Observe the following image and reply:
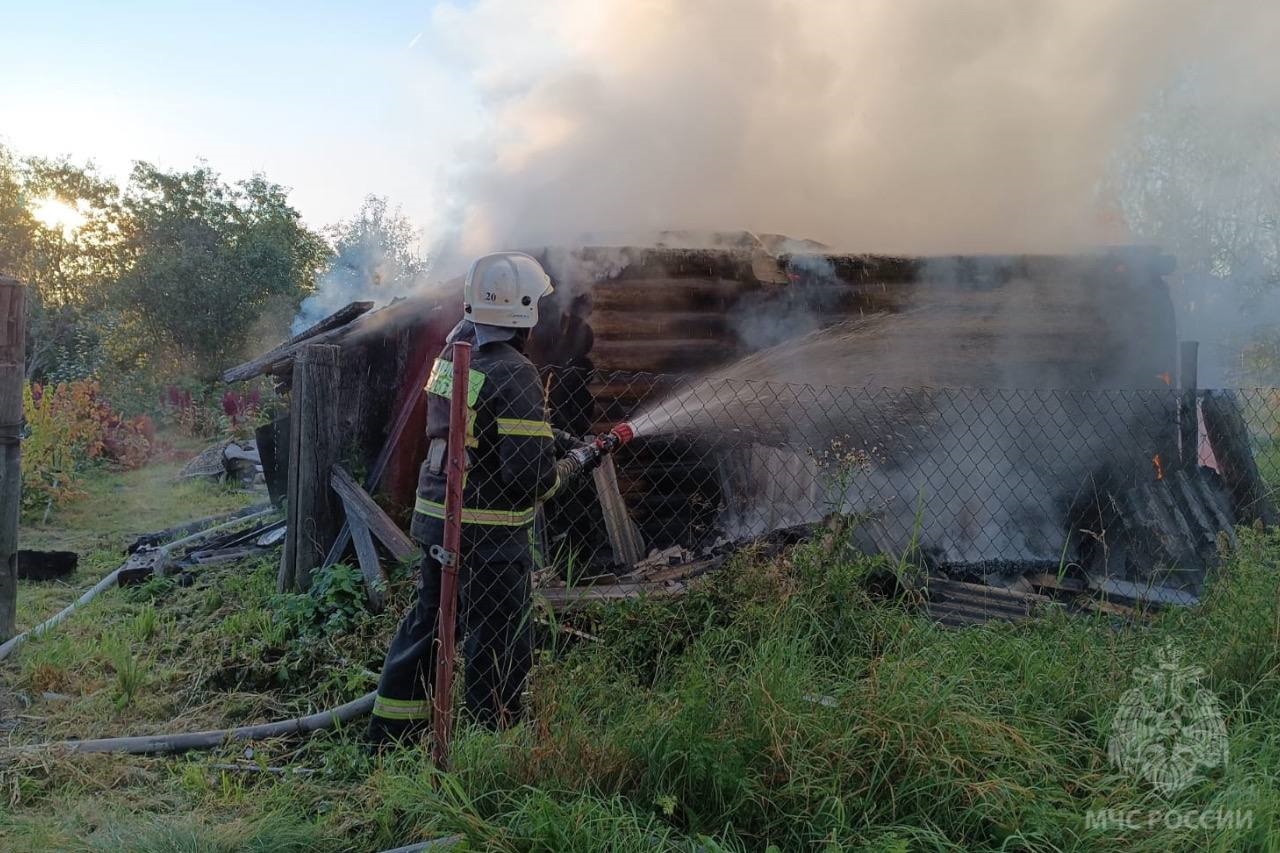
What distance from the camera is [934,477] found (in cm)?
638

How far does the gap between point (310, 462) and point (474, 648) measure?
2.74 meters

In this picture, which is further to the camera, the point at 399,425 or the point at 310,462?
the point at 399,425

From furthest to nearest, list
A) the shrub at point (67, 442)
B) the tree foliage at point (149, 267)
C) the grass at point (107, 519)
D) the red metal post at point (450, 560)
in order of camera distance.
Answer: the tree foliage at point (149, 267)
the shrub at point (67, 442)
the grass at point (107, 519)
the red metal post at point (450, 560)

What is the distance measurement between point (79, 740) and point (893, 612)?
3675 mm

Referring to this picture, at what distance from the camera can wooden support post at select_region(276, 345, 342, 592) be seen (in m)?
5.63

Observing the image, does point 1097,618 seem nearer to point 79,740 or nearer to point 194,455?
point 79,740

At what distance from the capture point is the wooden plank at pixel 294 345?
596cm

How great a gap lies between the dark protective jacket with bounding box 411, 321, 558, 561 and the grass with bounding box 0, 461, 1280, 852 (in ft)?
1.88

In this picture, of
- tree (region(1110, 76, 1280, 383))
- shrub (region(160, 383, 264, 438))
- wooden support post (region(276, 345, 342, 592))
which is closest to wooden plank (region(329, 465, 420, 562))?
wooden support post (region(276, 345, 342, 592))

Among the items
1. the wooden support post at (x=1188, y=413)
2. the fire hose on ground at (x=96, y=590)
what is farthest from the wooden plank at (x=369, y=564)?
the wooden support post at (x=1188, y=413)

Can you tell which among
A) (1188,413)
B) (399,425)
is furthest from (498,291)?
(1188,413)

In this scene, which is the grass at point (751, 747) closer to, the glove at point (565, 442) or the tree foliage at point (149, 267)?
the glove at point (565, 442)

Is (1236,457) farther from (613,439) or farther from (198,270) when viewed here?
(198,270)

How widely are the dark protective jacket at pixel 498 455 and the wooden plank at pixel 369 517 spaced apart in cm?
177
